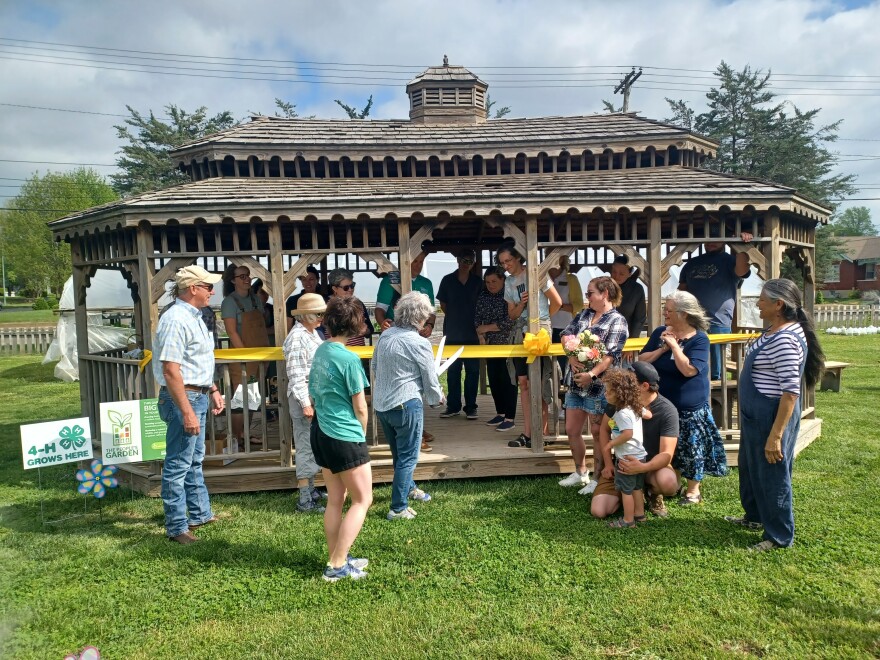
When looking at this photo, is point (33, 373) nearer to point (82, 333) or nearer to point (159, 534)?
point (82, 333)

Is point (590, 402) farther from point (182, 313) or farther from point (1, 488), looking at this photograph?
point (1, 488)

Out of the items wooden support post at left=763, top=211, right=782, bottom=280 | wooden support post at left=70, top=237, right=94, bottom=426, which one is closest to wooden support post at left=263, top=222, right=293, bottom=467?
wooden support post at left=70, top=237, right=94, bottom=426

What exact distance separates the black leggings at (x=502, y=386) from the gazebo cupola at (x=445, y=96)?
20.6ft

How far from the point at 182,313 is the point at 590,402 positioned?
3901 mm

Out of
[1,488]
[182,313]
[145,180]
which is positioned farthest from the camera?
[145,180]

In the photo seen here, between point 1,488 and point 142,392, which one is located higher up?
point 142,392

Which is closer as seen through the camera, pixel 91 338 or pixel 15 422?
pixel 15 422

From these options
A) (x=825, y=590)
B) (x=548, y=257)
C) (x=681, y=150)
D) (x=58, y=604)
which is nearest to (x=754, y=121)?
(x=681, y=150)

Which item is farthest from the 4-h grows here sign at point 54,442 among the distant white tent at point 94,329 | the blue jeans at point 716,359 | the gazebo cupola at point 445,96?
the distant white tent at point 94,329

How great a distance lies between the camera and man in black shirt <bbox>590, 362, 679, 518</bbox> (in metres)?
5.24

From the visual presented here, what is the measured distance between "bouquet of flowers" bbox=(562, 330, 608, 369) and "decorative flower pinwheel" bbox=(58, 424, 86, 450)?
4.87 meters

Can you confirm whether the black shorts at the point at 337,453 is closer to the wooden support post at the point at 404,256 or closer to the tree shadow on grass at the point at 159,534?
the tree shadow on grass at the point at 159,534

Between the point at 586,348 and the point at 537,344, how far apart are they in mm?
Result: 1021

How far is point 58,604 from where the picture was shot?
4.34m
